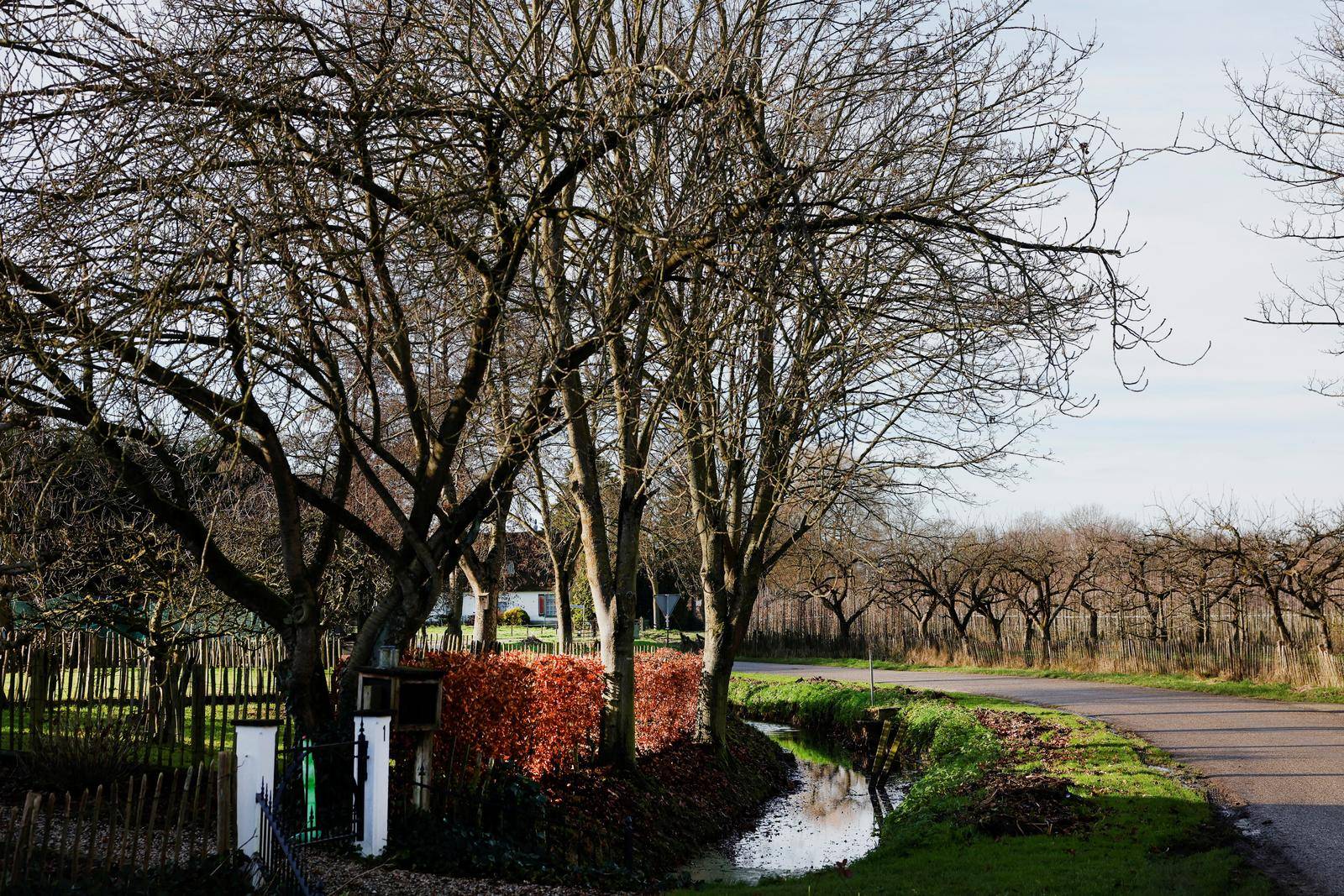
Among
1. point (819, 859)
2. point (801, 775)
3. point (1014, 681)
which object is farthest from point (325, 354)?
point (1014, 681)

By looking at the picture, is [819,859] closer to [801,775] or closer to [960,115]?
[801,775]

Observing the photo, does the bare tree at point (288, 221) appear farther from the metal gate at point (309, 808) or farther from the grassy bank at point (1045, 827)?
the grassy bank at point (1045, 827)

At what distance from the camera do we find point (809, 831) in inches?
517

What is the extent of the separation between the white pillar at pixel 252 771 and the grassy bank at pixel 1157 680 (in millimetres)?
18510

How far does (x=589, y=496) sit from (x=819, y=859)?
15.3 ft

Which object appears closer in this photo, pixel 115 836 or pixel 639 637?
pixel 115 836

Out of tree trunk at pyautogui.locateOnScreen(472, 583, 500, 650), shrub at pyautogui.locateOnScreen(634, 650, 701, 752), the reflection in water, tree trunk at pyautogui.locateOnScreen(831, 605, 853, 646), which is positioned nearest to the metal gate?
the reflection in water

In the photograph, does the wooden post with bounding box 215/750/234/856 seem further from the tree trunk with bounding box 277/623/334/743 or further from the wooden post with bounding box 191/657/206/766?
the wooden post with bounding box 191/657/206/766

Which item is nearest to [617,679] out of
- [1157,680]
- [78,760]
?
[78,760]

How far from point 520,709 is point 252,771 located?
3.68 metres

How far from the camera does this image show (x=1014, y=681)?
2552 cm

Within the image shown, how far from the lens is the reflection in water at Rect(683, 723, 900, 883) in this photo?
36.7 ft

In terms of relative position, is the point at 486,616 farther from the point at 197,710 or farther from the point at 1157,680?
the point at 1157,680

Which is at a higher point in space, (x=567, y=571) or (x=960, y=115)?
(x=960, y=115)
